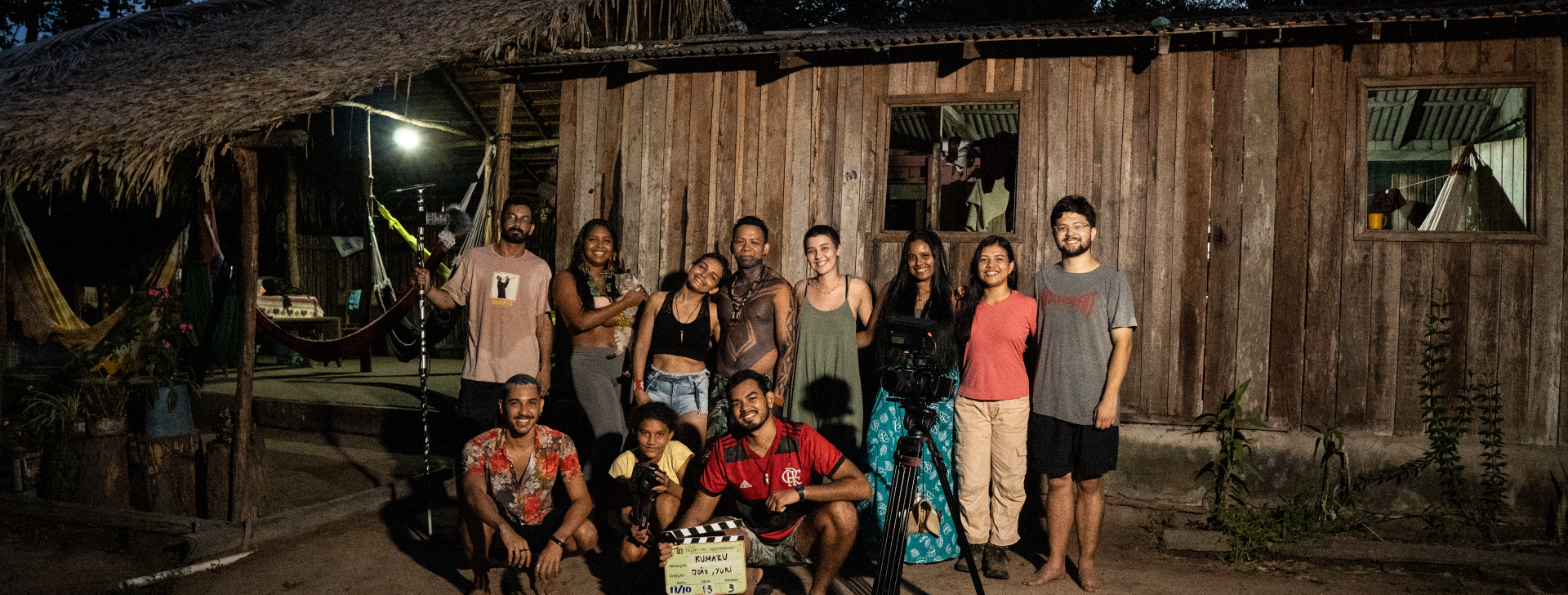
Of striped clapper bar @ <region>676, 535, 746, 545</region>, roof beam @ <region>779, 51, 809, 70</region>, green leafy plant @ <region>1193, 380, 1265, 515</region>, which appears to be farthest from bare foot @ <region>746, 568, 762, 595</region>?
roof beam @ <region>779, 51, 809, 70</region>

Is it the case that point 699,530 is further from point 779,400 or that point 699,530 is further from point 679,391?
point 679,391

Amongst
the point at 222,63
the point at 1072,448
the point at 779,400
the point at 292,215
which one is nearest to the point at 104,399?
the point at 222,63

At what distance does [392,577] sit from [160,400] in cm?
286

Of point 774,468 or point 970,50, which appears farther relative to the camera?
point 970,50

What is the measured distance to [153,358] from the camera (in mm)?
5973

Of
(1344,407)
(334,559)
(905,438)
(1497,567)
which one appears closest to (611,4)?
(334,559)

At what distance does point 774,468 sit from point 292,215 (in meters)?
9.45

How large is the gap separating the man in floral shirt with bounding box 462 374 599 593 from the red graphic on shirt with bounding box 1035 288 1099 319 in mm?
2168

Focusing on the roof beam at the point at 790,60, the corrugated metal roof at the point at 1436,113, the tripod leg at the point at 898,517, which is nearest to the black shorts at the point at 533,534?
the tripod leg at the point at 898,517

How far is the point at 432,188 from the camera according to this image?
11594mm

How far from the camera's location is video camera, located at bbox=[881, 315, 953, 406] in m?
3.40

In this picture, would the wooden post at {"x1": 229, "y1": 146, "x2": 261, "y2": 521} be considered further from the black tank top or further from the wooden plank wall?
the wooden plank wall

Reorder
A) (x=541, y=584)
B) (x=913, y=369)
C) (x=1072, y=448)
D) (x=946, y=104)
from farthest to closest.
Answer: (x=946, y=104) → (x=1072, y=448) → (x=541, y=584) → (x=913, y=369)

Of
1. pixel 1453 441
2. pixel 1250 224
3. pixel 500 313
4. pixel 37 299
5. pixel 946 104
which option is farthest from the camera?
pixel 37 299
